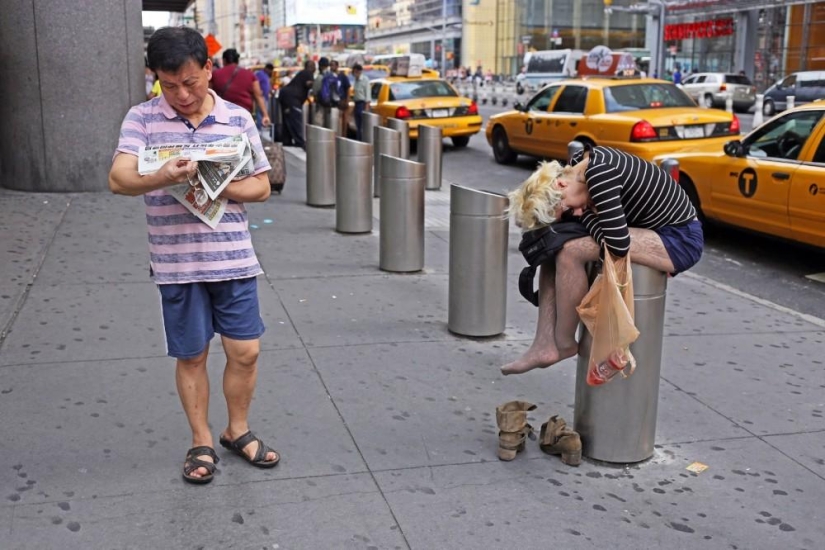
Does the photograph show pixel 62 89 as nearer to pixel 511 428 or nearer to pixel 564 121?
pixel 564 121

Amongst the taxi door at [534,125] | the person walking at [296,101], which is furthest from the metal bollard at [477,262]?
the person walking at [296,101]

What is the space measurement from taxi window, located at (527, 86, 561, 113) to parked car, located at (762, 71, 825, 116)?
19941mm

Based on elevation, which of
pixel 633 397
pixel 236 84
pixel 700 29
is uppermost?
pixel 700 29

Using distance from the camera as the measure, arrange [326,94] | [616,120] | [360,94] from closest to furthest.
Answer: [616,120]
[326,94]
[360,94]

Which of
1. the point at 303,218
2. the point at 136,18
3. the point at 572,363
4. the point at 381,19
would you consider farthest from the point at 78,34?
the point at 381,19

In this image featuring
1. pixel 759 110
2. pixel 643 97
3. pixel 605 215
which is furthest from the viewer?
pixel 759 110

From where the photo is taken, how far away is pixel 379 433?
14.6 ft

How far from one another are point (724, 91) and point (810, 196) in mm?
32111

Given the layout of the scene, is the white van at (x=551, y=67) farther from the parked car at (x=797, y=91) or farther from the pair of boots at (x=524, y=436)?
the pair of boots at (x=524, y=436)

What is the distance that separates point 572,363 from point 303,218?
5444 millimetres

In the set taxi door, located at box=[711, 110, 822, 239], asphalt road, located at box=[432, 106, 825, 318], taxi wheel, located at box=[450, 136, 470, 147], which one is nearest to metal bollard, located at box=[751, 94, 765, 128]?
taxi wheel, located at box=[450, 136, 470, 147]

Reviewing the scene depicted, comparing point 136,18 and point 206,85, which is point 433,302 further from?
point 136,18

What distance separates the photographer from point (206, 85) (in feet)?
11.5

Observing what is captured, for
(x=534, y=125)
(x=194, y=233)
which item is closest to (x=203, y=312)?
(x=194, y=233)
